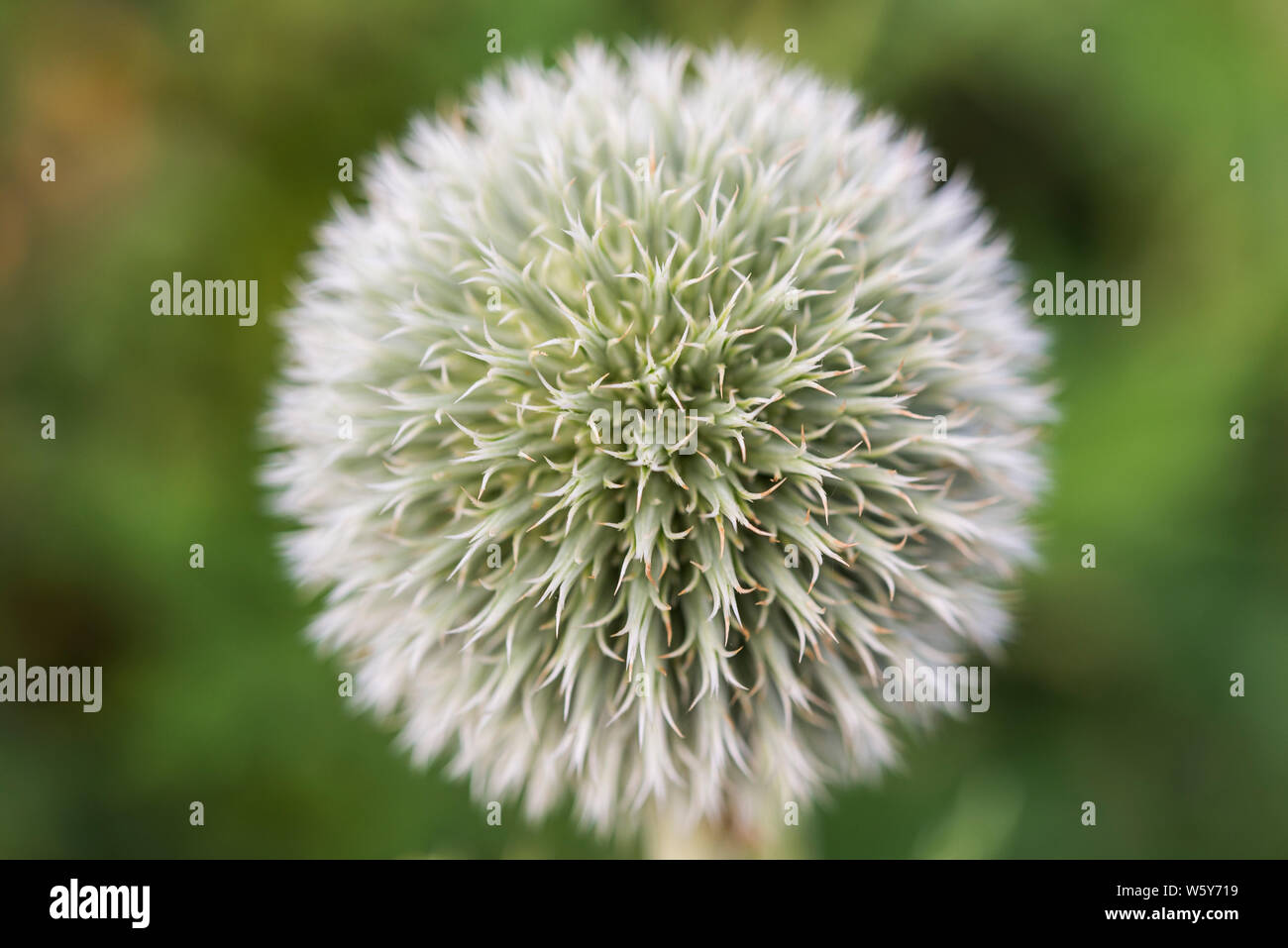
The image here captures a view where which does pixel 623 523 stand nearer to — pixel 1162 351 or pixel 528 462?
pixel 528 462

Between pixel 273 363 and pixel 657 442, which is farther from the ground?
pixel 273 363

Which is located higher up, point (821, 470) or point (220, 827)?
point (821, 470)

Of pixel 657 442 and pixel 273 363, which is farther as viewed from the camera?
pixel 273 363

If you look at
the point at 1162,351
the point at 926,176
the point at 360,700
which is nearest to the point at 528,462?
the point at 360,700

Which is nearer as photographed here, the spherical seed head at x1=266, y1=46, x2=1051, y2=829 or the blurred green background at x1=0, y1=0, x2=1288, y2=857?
the spherical seed head at x1=266, y1=46, x2=1051, y2=829

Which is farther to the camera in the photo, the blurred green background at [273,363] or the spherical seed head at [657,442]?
the blurred green background at [273,363]
